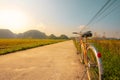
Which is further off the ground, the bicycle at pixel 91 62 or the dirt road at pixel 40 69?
the bicycle at pixel 91 62

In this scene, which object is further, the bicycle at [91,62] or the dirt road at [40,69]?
the dirt road at [40,69]

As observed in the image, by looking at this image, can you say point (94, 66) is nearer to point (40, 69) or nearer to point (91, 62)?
point (91, 62)

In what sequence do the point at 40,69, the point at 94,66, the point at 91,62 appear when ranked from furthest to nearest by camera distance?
the point at 40,69 → the point at 91,62 → the point at 94,66

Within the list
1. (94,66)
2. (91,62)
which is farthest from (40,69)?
(94,66)

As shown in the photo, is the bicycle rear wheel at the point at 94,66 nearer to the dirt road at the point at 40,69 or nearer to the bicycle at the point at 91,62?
the bicycle at the point at 91,62

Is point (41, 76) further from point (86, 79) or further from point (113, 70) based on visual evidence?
point (113, 70)

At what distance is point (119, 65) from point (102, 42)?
5808 mm

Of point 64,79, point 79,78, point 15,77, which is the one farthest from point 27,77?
point 79,78

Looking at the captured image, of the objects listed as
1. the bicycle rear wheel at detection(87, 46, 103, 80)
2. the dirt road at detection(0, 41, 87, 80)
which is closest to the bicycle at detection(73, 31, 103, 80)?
the bicycle rear wheel at detection(87, 46, 103, 80)

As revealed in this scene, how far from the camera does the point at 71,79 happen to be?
13.7 ft

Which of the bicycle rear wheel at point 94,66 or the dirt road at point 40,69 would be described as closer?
the bicycle rear wheel at point 94,66

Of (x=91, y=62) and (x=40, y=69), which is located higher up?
(x=91, y=62)

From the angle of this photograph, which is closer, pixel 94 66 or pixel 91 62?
pixel 94 66

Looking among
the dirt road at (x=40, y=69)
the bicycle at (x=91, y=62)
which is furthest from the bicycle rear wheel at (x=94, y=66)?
the dirt road at (x=40, y=69)
